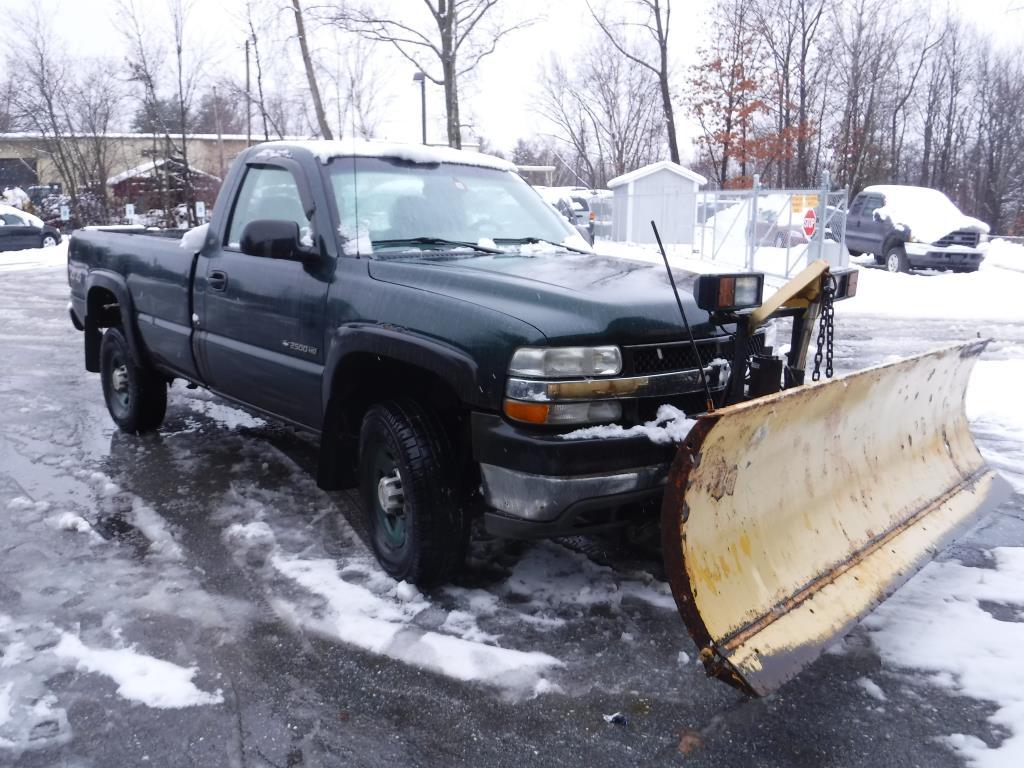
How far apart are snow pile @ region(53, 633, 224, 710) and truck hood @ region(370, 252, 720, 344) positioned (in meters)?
1.71

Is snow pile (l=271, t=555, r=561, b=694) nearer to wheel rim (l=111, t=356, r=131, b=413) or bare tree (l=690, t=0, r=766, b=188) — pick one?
wheel rim (l=111, t=356, r=131, b=413)

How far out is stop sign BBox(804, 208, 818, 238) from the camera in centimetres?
1593

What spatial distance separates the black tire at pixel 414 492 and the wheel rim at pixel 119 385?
3.33 meters

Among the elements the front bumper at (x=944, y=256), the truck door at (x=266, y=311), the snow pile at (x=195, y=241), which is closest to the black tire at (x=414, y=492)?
the truck door at (x=266, y=311)

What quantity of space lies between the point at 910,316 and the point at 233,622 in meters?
12.1

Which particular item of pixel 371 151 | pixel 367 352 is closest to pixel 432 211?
pixel 371 151

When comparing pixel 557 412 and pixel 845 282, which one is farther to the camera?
pixel 845 282

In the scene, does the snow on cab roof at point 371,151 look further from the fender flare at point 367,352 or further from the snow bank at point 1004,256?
the snow bank at point 1004,256

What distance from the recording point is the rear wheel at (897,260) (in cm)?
1855

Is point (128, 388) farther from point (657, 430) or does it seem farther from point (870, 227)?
point (870, 227)

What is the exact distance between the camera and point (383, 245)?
411cm

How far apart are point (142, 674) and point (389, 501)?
1137 millimetres

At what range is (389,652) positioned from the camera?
10.7 feet

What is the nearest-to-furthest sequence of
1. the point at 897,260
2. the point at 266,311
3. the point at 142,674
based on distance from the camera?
Result: the point at 142,674
the point at 266,311
the point at 897,260
